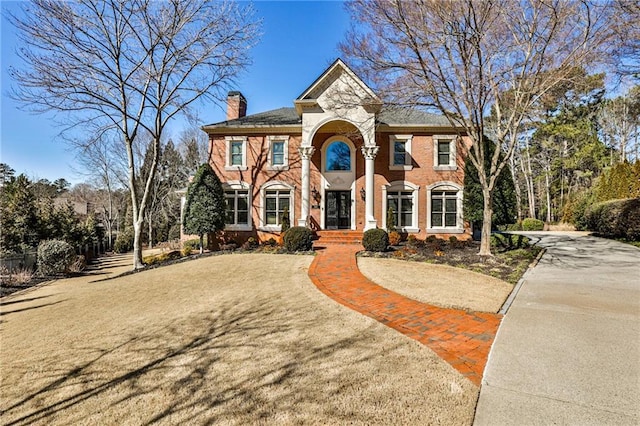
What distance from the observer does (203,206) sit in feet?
46.8

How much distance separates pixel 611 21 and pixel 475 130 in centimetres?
482

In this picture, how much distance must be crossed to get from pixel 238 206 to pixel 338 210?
5482 mm

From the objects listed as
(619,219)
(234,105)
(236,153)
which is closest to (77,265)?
(236,153)

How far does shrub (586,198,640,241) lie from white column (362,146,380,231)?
38.4ft

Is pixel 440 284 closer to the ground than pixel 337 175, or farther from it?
closer to the ground

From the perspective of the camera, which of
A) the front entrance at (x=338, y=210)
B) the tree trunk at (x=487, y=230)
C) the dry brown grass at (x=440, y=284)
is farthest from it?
the front entrance at (x=338, y=210)

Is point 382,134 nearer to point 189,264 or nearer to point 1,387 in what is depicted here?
point 189,264

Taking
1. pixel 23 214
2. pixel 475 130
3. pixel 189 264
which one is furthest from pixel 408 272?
pixel 23 214

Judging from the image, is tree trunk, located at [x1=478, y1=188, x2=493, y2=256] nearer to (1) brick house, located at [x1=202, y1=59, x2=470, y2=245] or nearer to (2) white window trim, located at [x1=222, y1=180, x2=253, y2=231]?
(1) brick house, located at [x1=202, y1=59, x2=470, y2=245]

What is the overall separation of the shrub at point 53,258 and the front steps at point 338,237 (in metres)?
10.7

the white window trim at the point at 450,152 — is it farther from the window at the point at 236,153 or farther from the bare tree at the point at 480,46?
the window at the point at 236,153

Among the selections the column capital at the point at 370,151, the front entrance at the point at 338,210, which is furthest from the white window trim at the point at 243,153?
the column capital at the point at 370,151

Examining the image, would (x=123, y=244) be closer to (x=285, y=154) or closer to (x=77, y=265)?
(x=77, y=265)

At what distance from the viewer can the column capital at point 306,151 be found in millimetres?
15341
